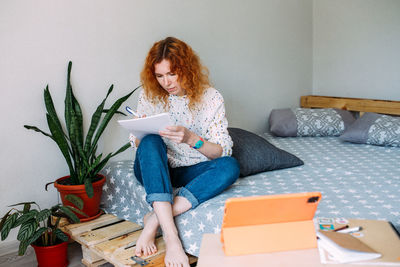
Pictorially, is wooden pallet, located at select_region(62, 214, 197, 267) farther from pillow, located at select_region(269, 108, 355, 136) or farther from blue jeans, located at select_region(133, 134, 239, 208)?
pillow, located at select_region(269, 108, 355, 136)

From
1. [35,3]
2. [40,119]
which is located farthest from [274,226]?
[35,3]

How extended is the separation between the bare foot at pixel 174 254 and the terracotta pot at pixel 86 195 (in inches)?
23.8

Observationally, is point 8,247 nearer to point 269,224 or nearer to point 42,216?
point 42,216

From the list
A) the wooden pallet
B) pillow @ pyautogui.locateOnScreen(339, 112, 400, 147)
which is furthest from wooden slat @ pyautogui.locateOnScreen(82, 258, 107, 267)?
pillow @ pyautogui.locateOnScreen(339, 112, 400, 147)

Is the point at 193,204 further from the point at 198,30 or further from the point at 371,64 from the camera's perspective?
the point at 371,64

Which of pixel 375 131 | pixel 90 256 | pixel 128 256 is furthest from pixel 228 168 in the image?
pixel 375 131

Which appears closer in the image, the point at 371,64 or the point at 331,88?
the point at 371,64

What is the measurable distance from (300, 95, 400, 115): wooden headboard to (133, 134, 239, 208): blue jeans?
1884 mm

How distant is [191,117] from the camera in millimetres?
2018

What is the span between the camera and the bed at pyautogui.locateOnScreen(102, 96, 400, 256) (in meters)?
1.66

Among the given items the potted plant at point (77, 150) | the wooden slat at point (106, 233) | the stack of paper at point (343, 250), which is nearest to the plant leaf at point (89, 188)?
the potted plant at point (77, 150)

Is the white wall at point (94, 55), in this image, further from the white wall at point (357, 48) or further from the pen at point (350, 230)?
the pen at point (350, 230)

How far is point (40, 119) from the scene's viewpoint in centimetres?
213

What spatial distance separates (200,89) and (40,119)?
0.86 m
